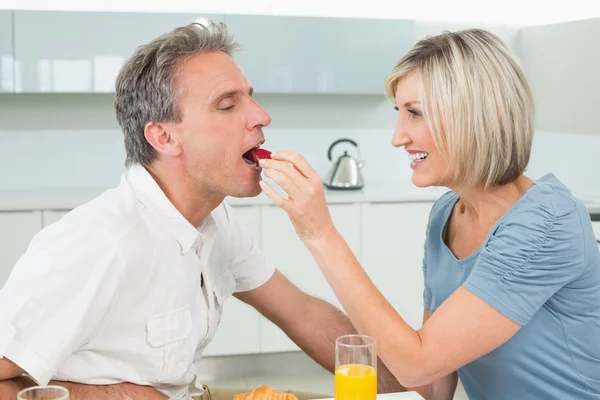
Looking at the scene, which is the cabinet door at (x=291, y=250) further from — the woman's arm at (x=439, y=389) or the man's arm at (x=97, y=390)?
the man's arm at (x=97, y=390)

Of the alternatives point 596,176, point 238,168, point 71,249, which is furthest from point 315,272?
point 71,249

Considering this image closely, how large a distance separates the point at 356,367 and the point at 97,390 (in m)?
0.56

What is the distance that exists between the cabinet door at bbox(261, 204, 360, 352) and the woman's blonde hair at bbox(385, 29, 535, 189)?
Answer: 2254 mm

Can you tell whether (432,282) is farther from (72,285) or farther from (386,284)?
(386,284)

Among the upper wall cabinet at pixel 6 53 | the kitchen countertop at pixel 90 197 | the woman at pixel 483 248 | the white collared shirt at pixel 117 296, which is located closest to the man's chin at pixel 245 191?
the white collared shirt at pixel 117 296

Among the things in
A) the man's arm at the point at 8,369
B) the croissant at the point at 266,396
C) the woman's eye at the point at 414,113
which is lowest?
the croissant at the point at 266,396

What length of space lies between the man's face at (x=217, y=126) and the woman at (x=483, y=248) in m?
0.23

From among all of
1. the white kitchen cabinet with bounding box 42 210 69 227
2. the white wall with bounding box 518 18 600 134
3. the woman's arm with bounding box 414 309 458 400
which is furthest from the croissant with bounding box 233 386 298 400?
the white wall with bounding box 518 18 600 134

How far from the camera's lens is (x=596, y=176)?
4.14 m

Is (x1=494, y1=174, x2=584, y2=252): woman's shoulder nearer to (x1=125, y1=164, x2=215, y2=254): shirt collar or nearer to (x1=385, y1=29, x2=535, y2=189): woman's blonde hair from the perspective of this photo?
(x1=385, y1=29, x2=535, y2=189): woman's blonde hair

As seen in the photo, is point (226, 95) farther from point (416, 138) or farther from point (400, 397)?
point (400, 397)

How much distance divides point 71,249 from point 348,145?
3.18 m

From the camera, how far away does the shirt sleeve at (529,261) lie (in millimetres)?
1474

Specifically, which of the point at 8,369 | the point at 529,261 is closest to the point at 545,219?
the point at 529,261
